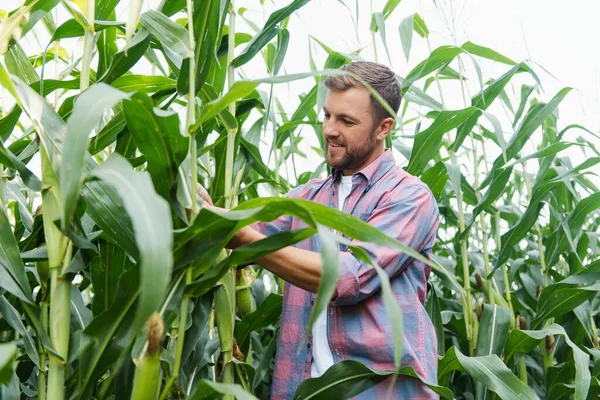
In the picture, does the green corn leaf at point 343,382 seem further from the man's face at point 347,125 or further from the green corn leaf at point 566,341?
the man's face at point 347,125

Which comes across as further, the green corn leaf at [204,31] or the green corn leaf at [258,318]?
the green corn leaf at [258,318]

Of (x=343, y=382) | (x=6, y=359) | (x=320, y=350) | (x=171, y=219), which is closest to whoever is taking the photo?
(x=6, y=359)

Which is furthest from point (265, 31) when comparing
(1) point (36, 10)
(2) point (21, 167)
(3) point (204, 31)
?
(2) point (21, 167)

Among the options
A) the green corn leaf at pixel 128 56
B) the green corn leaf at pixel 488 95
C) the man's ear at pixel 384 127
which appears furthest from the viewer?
the green corn leaf at pixel 488 95

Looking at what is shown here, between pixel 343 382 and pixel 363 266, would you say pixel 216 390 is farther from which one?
pixel 363 266

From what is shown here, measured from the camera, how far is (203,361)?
4.68ft

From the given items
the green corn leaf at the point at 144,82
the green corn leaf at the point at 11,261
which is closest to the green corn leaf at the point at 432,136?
the green corn leaf at the point at 144,82

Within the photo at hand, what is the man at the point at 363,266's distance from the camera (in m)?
1.39

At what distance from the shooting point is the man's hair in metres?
1.59

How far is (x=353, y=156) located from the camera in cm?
161

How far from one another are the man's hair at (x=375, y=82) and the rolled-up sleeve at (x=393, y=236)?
206 mm

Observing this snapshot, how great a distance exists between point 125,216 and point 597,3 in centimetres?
187

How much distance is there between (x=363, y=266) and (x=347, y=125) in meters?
0.36

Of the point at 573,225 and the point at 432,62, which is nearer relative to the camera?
the point at 432,62
